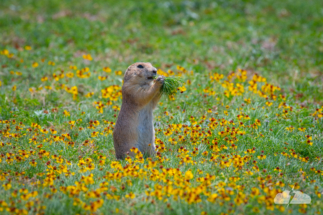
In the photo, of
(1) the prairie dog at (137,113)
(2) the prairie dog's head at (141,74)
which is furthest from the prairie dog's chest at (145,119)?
(2) the prairie dog's head at (141,74)

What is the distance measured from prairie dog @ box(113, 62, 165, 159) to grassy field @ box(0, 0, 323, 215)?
25 centimetres

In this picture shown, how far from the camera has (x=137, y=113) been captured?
5.05 metres

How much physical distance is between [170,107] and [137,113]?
75.0 inches

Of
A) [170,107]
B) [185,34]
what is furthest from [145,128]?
[185,34]

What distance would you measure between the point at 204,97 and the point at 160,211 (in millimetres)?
3493

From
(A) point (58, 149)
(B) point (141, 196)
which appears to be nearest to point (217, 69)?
(A) point (58, 149)

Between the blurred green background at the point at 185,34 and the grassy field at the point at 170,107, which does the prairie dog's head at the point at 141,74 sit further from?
the blurred green background at the point at 185,34

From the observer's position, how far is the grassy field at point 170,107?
4020 millimetres

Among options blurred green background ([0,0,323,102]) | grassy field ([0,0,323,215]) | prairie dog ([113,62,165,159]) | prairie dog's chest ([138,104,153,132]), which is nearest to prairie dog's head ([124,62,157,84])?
prairie dog ([113,62,165,159])

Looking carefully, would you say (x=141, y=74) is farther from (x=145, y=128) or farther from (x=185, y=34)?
(x=185, y=34)

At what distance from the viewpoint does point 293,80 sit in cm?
809

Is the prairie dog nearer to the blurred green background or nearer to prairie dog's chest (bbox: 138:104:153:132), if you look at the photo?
prairie dog's chest (bbox: 138:104:153:132)

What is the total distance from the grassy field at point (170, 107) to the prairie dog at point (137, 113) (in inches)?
9.7

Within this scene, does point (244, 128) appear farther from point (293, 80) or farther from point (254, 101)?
point (293, 80)
